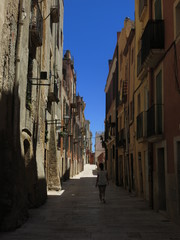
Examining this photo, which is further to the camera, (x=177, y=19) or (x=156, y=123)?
(x=156, y=123)

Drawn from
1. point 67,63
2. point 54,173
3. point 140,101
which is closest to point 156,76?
point 140,101

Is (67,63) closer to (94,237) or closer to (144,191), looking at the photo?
(144,191)

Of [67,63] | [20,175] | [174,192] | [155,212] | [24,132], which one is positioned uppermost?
[67,63]

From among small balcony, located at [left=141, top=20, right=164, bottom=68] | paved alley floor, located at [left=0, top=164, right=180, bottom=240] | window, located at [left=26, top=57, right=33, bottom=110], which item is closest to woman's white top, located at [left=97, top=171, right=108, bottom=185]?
paved alley floor, located at [left=0, top=164, right=180, bottom=240]

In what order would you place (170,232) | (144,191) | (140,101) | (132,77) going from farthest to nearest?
(132,77), (140,101), (144,191), (170,232)

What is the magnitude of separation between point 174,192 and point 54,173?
34.3ft

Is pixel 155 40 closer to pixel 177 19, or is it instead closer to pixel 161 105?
pixel 177 19

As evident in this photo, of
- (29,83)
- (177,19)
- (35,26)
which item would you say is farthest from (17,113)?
(177,19)

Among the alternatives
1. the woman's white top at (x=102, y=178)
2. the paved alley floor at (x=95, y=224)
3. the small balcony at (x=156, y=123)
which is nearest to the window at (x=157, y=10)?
the small balcony at (x=156, y=123)

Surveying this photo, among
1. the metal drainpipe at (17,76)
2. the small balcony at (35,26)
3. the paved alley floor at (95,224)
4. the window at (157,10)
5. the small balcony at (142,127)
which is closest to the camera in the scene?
the paved alley floor at (95,224)

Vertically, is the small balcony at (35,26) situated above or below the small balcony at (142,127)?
above

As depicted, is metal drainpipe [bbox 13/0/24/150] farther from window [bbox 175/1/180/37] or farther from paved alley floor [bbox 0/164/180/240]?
window [bbox 175/1/180/37]

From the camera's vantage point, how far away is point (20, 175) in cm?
893

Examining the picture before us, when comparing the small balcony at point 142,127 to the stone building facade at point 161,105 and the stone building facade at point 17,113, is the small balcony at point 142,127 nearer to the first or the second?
the stone building facade at point 161,105
